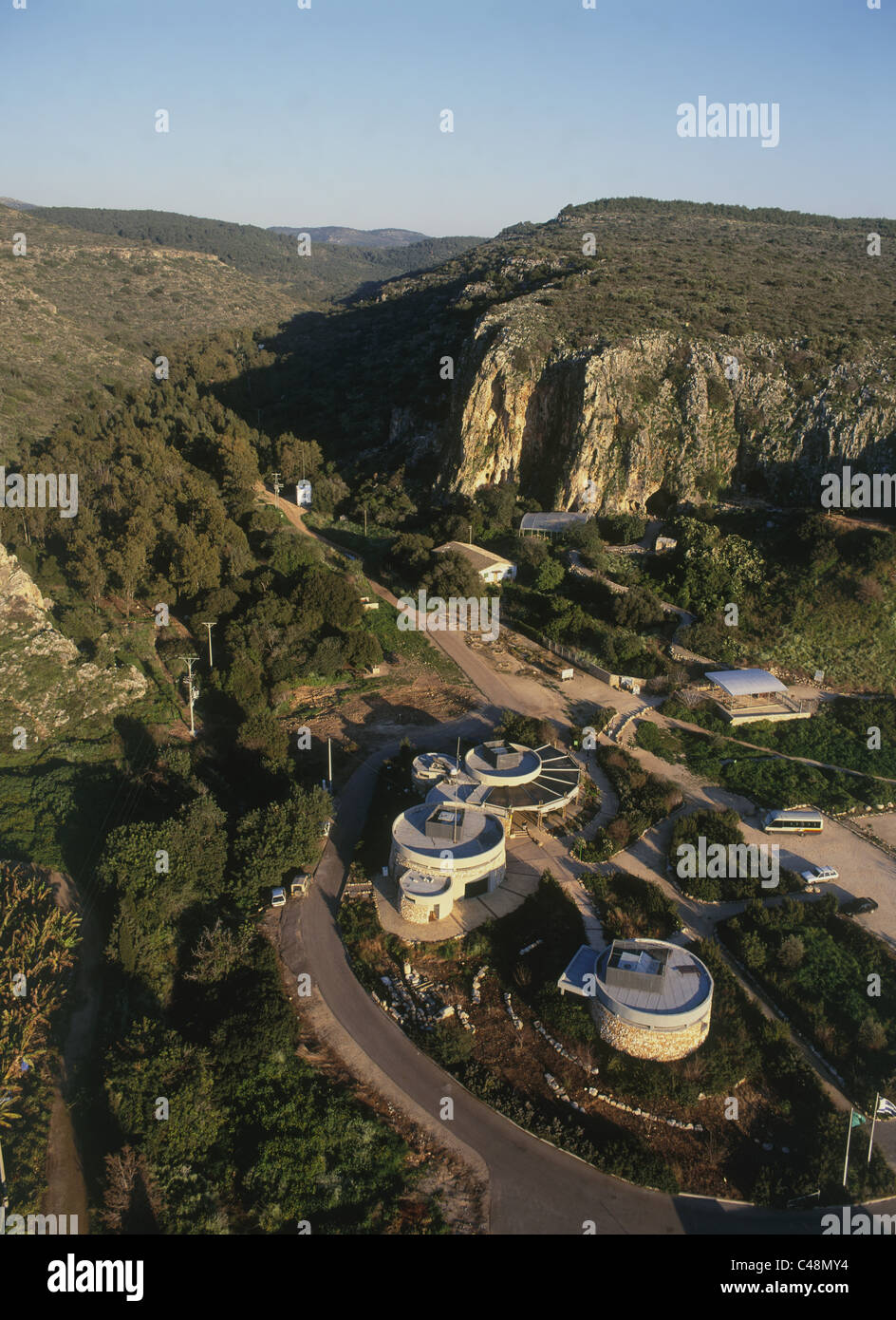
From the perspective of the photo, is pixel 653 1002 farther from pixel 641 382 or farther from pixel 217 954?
pixel 641 382

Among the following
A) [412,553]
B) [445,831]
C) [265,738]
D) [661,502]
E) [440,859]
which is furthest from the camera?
[661,502]

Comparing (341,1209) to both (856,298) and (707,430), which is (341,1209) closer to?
(707,430)

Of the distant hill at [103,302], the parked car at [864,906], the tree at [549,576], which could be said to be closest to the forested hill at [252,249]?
the distant hill at [103,302]

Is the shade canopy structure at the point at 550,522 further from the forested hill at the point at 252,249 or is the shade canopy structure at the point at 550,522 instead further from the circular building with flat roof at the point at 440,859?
the forested hill at the point at 252,249

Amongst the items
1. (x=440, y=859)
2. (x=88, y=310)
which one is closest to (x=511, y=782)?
(x=440, y=859)

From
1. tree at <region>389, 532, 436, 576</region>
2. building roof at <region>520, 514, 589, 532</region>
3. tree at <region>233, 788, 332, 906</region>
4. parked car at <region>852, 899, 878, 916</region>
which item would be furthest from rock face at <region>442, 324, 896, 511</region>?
tree at <region>233, 788, 332, 906</region>

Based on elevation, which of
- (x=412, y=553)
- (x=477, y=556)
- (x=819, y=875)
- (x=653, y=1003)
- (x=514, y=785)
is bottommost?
(x=653, y=1003)
